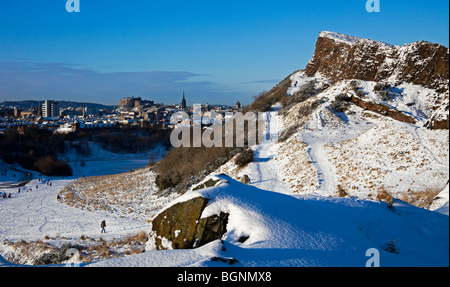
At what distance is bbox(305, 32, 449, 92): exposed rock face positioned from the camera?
22391 mm

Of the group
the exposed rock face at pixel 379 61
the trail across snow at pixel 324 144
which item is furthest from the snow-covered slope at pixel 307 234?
the exposed rock face at pixel 379 61

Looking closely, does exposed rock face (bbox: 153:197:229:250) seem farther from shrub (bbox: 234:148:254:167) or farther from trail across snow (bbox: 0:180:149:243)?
shrub (bbox: 234:148:254:167)

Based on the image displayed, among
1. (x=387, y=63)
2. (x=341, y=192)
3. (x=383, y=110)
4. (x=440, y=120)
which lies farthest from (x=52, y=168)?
(x=440, y=120)

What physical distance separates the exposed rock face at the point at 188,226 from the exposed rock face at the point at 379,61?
70.8ft

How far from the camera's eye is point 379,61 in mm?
27844

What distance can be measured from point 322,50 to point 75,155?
61837 mm

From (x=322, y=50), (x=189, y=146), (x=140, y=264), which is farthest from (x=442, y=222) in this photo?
(x=322, y=50)

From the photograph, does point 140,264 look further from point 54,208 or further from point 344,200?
point 54,208

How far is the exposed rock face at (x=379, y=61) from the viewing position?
73.5ft

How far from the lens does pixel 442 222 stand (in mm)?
6770

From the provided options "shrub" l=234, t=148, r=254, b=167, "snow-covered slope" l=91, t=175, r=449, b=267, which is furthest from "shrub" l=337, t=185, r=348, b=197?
"shrub" l=234, t=148, r=254, b=167

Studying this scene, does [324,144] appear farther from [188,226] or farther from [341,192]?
[188,226]

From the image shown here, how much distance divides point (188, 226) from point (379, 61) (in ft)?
89.2

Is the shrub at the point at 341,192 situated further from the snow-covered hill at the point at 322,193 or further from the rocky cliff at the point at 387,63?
the rocky cliff at the point at 387,63
